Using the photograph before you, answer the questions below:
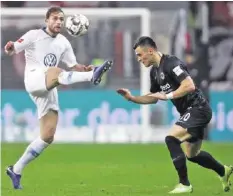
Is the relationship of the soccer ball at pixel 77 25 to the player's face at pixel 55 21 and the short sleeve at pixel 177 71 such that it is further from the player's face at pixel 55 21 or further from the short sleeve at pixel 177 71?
the short sleeve at pixel 177 71

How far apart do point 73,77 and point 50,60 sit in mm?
1294

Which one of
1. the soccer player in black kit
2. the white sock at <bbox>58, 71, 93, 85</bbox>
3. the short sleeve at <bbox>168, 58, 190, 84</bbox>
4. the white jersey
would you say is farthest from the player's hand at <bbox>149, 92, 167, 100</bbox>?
the white jersey

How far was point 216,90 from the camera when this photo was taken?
25125 mm

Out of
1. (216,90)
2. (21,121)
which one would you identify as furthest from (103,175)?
(216,90)

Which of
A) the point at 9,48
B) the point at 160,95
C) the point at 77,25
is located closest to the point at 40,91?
the point at 9,48

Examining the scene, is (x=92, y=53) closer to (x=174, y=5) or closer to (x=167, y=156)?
(x=174, y=5)

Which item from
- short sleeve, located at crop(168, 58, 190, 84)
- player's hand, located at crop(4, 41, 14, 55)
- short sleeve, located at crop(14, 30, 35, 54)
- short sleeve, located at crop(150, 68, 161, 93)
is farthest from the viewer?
short sleeve, located at crop(14, 30, 35, 54)

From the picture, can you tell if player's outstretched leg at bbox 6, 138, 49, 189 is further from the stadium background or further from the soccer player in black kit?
the stadium background

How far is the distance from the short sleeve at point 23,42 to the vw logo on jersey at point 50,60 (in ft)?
1.07

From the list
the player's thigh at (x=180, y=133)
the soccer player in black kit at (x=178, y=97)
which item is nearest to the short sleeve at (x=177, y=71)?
the soccer player in black kit at (x=178, y=97)

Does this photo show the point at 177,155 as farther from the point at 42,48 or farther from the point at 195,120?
the point at 42,48

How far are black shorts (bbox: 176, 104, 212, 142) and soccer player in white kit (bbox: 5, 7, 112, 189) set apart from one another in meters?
1.36

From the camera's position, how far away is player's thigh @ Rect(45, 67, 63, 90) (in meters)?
12.9

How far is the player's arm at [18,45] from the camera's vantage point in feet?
43.3
